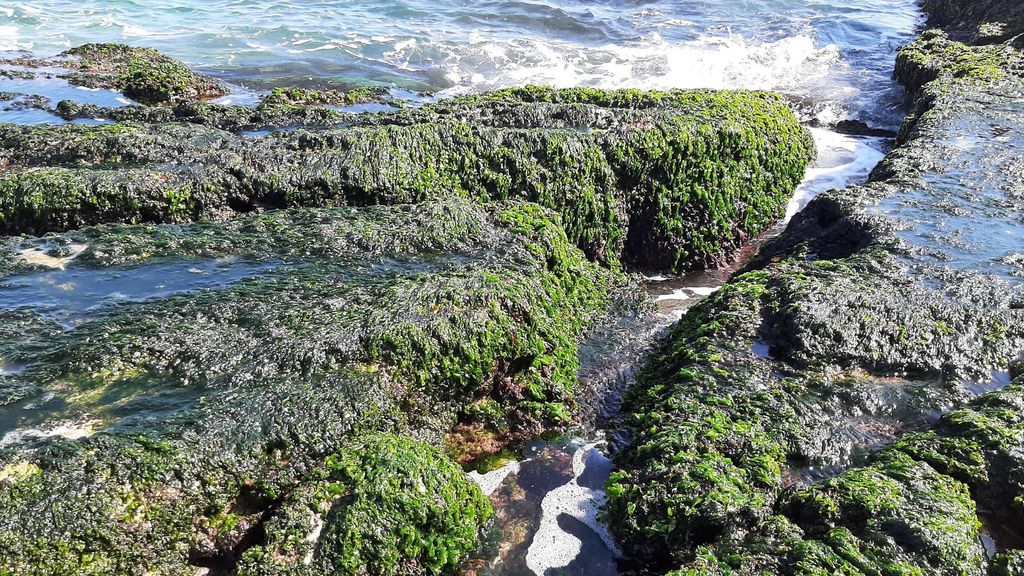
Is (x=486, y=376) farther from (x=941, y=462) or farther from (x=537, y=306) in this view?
(x=941, y=462)

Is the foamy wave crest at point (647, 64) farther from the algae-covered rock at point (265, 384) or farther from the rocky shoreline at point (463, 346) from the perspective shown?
the algae-covered rock at point (265, 384)

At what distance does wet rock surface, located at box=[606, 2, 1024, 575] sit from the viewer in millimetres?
3424

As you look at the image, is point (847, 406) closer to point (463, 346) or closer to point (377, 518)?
point (463, 346)

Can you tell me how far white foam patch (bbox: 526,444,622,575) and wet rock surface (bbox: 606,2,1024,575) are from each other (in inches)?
6.7

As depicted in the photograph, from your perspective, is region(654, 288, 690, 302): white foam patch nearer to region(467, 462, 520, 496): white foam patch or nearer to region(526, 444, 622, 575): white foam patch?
region(526, 444, 622, 575): white foam patch

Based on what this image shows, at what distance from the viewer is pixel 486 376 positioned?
455 centimetres

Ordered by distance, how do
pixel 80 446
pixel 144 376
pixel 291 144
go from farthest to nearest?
1. pixel 291 144
2. pixel 144 376
3. pixel 80 446

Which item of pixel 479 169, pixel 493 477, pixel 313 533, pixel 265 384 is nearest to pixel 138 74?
pixel 479 169

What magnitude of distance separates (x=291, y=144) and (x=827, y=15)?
806 inches

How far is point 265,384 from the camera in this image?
3797mm

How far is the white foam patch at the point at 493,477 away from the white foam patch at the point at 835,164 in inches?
232

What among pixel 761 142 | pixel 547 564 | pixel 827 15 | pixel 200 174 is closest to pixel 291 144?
pixel 200 174

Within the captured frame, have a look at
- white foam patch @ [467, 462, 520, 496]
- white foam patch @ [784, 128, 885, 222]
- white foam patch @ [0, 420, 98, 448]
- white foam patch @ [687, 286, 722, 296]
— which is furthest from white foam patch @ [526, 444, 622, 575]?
white foam patch @ [784, 128, 885, 222]

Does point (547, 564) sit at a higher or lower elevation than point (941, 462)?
lower
